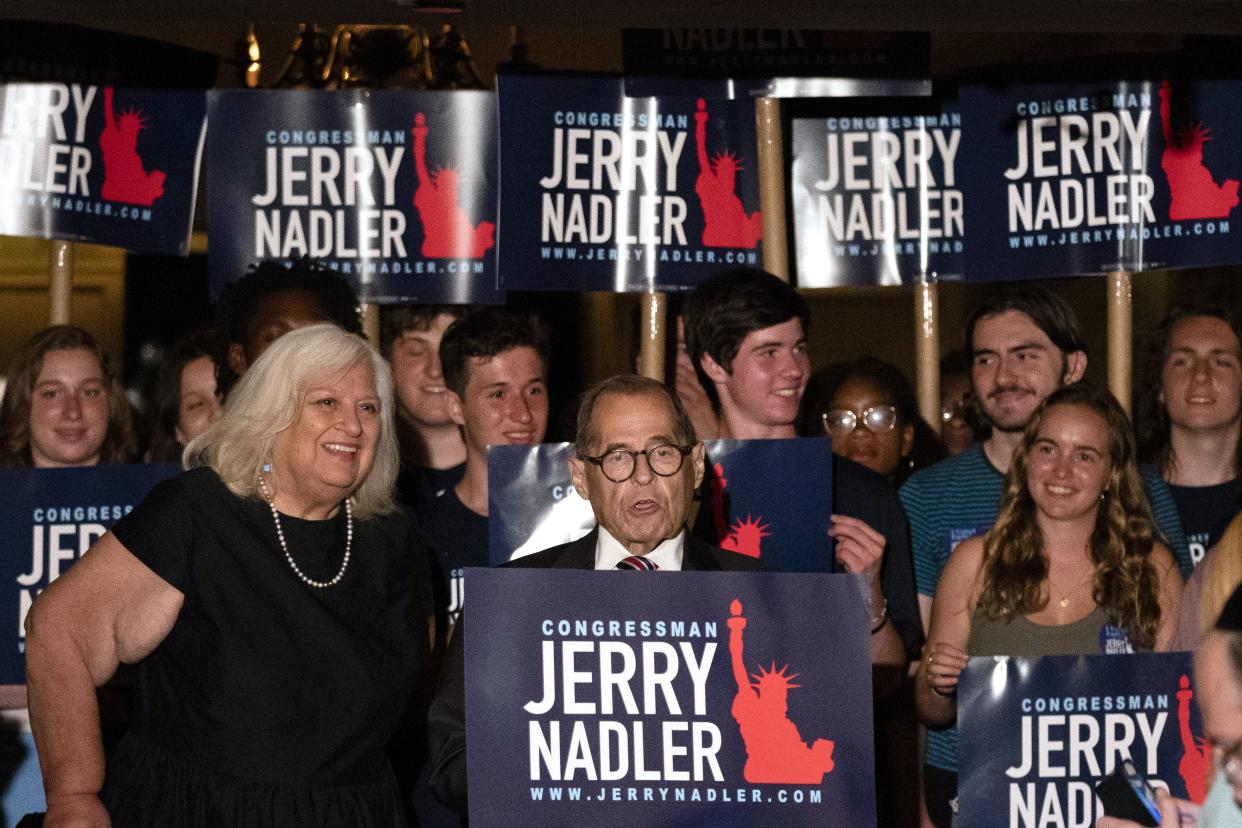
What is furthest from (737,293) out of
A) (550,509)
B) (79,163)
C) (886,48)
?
(79,163)

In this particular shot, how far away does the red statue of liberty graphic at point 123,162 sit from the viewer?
4902 millimetres

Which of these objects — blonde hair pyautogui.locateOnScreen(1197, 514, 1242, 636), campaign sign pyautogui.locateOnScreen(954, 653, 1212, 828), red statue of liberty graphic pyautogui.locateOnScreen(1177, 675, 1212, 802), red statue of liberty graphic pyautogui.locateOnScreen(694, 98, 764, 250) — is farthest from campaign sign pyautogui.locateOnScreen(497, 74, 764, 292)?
blonde hair pyautogui.locateOnScreen(1197, 514, 1242, 636)

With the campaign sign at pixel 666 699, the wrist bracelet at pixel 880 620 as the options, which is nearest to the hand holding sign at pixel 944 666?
the wrist bracelet at pixel 880 620

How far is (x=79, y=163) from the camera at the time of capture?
4875mm

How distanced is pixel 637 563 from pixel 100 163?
2.46 metres

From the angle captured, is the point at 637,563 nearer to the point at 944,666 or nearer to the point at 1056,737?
the point at 1056,737

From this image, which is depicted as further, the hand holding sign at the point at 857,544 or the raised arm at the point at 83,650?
the hand holding sign at the point at 857,544

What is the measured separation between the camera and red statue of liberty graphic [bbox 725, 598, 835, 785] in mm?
2748

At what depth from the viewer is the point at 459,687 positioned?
3086 millimetres

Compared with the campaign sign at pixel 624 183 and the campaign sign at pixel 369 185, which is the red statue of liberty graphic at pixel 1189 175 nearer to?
the campaign sign at pixel 624 183

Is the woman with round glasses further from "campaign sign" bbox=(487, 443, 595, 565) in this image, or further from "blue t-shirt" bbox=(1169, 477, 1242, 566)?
"campaign sign" bbox=(487, 443, 595, 565)

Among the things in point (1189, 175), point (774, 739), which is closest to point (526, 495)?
point (774, 739)

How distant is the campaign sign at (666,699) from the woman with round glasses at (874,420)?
7.91ft

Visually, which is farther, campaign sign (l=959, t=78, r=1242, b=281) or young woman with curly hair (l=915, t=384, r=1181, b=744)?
campaign sign (l=959, t=78, r=1242, b=281)
